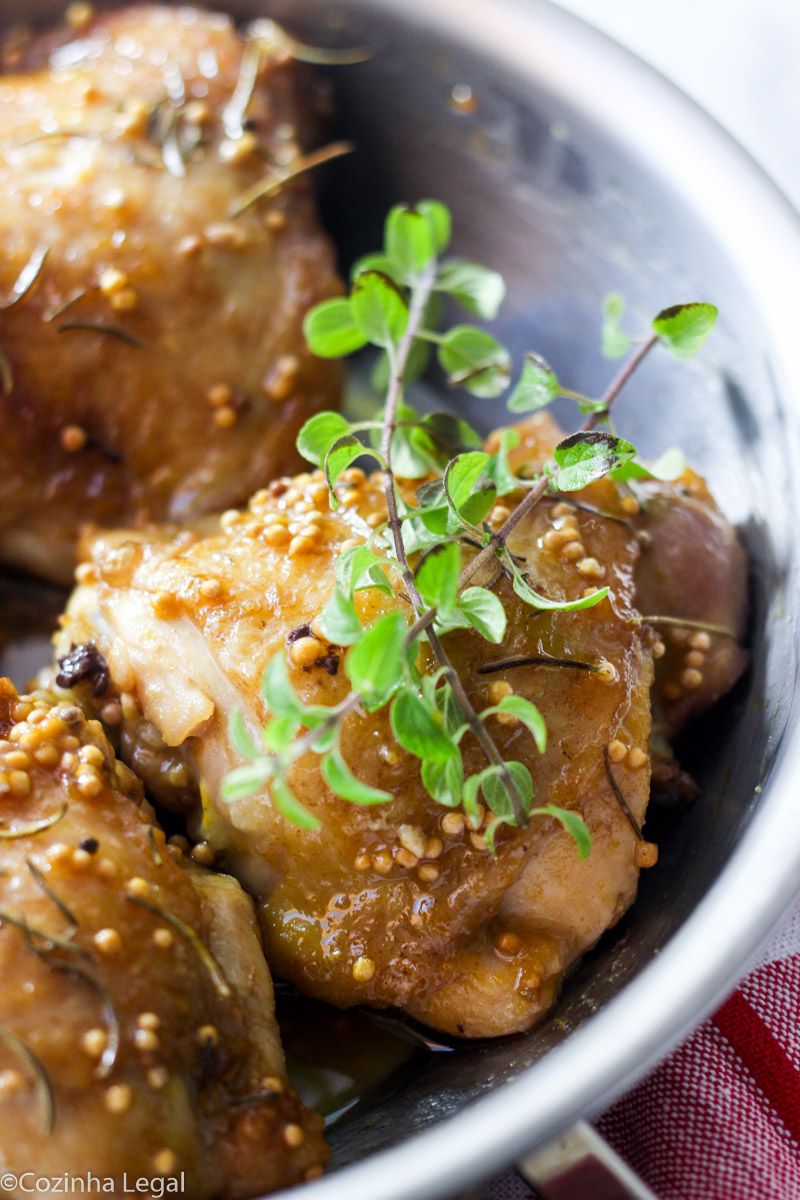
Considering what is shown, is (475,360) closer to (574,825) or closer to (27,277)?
(27,277)

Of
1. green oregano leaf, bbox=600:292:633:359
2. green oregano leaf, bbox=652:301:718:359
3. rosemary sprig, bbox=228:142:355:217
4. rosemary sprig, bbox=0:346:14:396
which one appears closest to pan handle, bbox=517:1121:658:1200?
green oregano leaf, bbox=652:301:718:359

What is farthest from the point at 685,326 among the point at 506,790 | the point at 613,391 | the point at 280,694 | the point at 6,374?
the point at 6,374

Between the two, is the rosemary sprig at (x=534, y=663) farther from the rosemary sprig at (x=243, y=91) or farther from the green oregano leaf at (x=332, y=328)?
the rosemary sprig at (x=243, y=91)

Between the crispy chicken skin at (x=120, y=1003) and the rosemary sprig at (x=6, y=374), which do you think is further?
the rosemary sprig at (x=6, y=374)

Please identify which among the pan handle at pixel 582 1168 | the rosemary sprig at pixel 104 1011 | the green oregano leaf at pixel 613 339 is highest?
the green oregano leaf at pixel 613 339

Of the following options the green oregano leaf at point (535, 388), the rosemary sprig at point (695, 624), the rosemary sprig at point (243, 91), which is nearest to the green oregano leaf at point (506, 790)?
the rosemary sprig at point (695, 624)

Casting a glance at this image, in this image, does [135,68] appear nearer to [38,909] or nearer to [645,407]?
[645,407]
